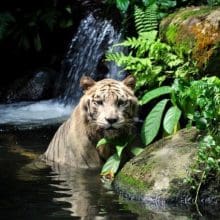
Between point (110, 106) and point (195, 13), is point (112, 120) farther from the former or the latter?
point (195, 13)

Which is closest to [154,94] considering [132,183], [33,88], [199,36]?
[199,36]

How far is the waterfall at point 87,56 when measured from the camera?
13336mm

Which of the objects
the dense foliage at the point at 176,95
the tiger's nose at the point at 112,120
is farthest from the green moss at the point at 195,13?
the tiger's nose at the point at 112,120

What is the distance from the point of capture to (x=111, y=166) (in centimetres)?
753

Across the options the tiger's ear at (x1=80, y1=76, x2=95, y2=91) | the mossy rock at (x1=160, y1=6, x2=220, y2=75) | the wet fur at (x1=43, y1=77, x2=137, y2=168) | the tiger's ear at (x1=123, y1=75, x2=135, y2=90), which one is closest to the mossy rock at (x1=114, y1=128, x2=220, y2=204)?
the wet fur at (x1=43, y1=77, x2=137, y2=168)

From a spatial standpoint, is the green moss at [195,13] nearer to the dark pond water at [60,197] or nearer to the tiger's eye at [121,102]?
the tiger's eye at [121,102]

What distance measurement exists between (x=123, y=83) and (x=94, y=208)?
7.02 ft

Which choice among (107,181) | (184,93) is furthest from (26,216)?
(184,93)

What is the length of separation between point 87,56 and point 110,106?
620 cm

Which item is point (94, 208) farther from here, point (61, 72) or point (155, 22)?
point (61, 72)

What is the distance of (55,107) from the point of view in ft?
44.0

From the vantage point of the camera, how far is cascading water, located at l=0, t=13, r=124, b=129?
12781mm

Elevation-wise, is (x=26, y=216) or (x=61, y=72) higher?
(x=61, y=72)

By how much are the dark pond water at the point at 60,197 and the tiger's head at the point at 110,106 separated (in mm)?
535
